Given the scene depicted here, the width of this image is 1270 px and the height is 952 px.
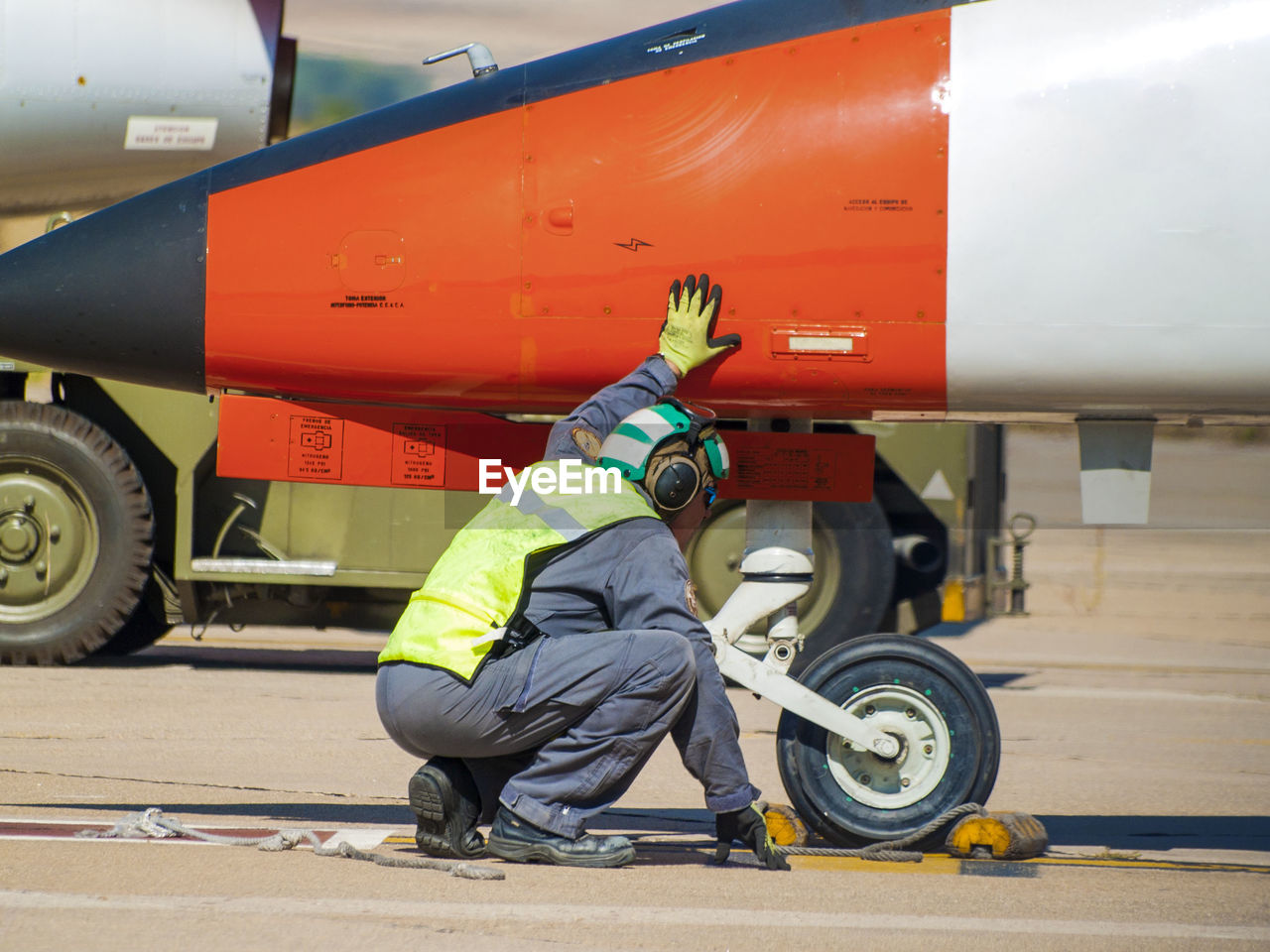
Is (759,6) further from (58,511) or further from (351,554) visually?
(58,511)

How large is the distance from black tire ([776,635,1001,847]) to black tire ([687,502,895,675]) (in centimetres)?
370

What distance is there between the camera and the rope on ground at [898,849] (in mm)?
4402

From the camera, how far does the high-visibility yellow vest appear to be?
A: 4023 millimetres

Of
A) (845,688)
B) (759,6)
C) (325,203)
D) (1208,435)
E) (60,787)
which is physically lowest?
(60,787)

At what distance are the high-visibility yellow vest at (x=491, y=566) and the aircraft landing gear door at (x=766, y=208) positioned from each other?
0.58 meters

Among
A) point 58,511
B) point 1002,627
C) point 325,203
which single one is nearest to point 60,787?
point 325,203

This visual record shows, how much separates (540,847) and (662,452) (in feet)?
3.92

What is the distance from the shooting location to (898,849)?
449cm

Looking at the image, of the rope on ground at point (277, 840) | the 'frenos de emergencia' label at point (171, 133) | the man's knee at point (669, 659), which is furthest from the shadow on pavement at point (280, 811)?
the 'frenos de emergencia' label at point (171, 133)

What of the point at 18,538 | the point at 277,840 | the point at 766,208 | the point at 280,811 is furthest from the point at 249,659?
the point at 766,208

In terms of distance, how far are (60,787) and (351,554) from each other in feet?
10.00

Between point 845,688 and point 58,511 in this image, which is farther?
point 58,511

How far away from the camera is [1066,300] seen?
14.5ft

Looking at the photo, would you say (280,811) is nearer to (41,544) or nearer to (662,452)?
(662,452)
